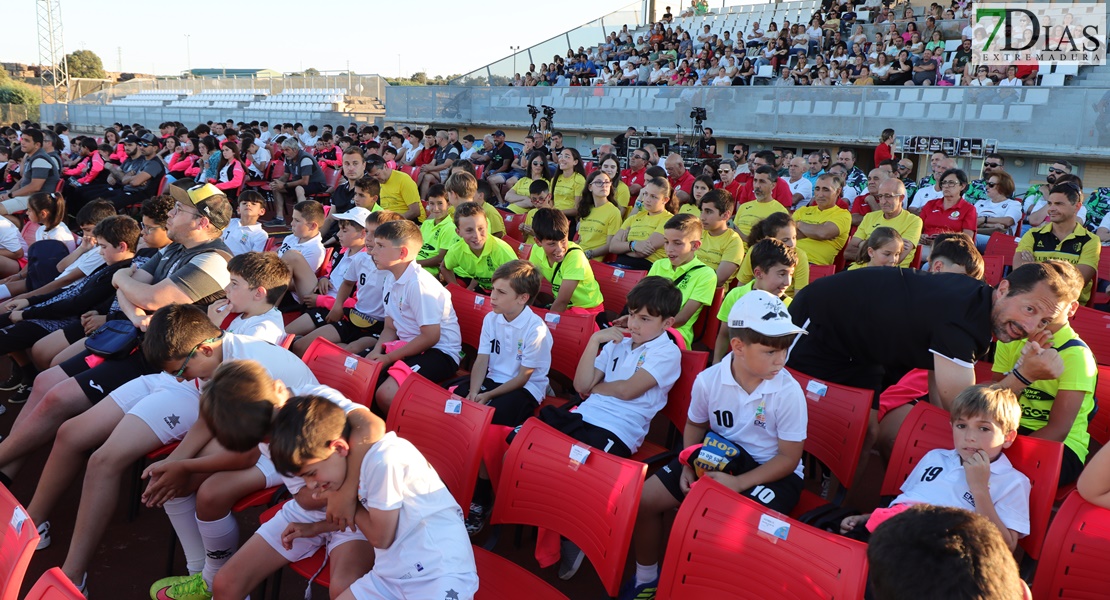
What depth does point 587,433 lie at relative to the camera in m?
3.31

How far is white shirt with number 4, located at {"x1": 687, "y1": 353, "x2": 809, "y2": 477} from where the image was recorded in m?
2.85

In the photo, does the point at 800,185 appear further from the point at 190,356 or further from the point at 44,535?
the point at 44,535

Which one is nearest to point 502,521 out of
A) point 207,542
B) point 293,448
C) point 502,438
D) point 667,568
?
point 502,438

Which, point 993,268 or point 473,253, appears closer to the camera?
point 473,253

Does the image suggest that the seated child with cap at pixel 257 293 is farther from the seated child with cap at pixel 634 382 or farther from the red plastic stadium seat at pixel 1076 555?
the red plastic stadium seat at pixel 1076 555

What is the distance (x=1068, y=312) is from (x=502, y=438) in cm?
227

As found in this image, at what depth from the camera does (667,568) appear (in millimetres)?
2359

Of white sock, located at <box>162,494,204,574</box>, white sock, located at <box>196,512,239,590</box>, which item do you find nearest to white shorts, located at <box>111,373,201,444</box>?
white sock, located at <box>162,494,204,574</box>

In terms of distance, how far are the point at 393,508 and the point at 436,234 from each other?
15.2 feet

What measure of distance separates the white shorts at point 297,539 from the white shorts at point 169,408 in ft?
2.45

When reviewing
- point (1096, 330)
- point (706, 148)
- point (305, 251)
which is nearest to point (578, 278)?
point (305, 251)

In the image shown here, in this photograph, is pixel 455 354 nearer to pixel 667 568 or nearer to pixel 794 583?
pixel 667 568

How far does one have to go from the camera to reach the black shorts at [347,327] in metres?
4.98

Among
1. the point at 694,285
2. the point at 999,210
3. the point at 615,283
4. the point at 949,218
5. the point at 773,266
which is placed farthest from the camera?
the point at 999,210
